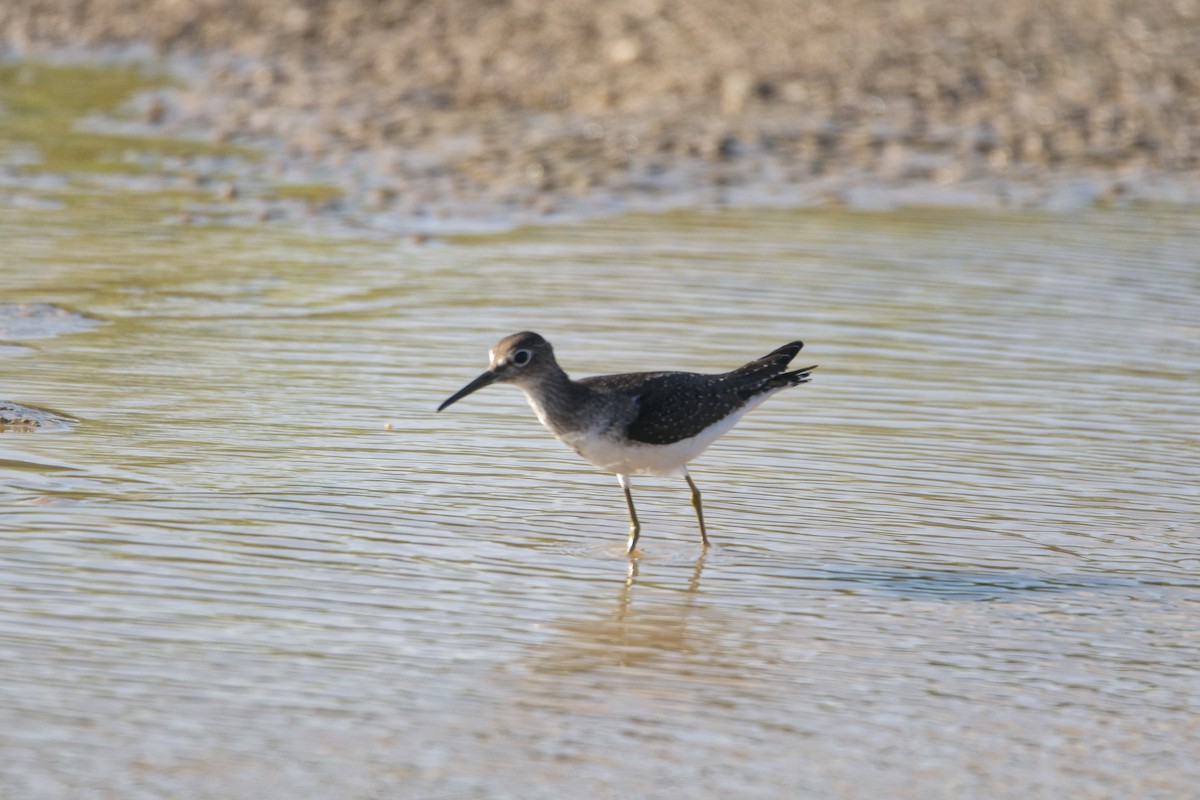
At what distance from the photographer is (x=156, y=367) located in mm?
10555

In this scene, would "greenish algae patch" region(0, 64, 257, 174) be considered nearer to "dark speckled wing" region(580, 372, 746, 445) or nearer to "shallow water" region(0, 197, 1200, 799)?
"shallow water" region(0, 197, 1200, 799)

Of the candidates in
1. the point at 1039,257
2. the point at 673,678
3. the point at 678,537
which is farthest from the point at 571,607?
the point at 1039,257

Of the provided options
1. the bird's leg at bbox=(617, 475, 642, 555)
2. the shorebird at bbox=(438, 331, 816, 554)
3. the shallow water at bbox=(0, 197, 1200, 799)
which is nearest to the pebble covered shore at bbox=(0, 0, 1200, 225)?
the shallow water at bbox=(0, 197, 1200, 799)

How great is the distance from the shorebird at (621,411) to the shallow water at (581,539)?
1.18ft

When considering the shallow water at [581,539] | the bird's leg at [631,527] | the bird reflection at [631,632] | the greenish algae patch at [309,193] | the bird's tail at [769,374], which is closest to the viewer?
the shallow water at [581,539]

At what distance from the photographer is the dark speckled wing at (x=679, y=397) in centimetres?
834

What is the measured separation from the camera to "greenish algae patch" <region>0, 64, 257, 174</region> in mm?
16828

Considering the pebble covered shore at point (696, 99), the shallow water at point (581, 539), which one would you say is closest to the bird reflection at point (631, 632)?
the shallow water at point (581, 539)

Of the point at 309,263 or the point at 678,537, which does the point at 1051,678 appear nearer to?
the point at 678,537

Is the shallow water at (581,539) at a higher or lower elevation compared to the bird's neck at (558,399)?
lower

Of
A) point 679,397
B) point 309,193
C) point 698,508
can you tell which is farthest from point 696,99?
point 698,508

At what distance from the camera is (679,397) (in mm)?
8531

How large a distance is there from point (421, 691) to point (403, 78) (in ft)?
47.9

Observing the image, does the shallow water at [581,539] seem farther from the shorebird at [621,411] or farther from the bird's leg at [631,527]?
the shorebird at [621,411]
